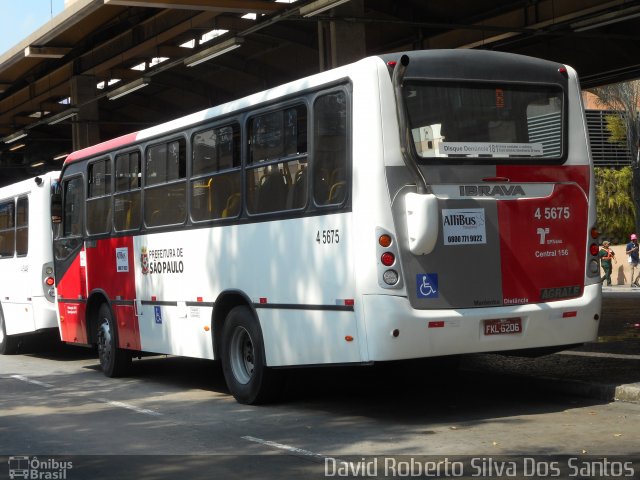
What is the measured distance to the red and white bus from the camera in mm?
9086

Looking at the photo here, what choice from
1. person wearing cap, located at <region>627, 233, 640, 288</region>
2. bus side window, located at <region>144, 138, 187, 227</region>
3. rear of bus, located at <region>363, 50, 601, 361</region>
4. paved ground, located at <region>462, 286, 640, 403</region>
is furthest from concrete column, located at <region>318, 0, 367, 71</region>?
person wearing cap, located at <region>627, 233, 640, 288</region>

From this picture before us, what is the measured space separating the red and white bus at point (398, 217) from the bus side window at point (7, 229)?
779cm

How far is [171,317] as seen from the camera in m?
12.5

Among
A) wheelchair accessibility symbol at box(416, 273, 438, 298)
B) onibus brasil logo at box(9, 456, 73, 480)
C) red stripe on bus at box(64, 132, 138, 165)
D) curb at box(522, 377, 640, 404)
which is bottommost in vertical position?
onibus brasil logo at box(9, 456, 73, 480)

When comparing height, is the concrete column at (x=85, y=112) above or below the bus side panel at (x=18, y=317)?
above

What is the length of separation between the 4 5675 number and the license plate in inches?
60.2

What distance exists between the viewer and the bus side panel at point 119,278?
532 inches

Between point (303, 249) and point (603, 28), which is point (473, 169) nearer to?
point (303, 249)

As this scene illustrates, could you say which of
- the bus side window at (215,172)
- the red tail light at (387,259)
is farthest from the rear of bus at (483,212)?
the bus side window at (215,172)

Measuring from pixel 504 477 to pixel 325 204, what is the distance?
3459mm

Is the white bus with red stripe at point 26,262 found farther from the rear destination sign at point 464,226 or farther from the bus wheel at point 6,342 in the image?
the rear destination sign at point 464,226

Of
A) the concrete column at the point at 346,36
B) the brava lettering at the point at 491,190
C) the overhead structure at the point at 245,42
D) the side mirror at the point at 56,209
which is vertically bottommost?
the brava lettering at the point at 491,190

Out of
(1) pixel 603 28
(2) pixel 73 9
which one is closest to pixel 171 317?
(2) pixel 73 9

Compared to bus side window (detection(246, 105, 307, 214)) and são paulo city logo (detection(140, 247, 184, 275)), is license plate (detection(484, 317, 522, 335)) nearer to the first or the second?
bus side window (detection(246, 105, 307, 214))
